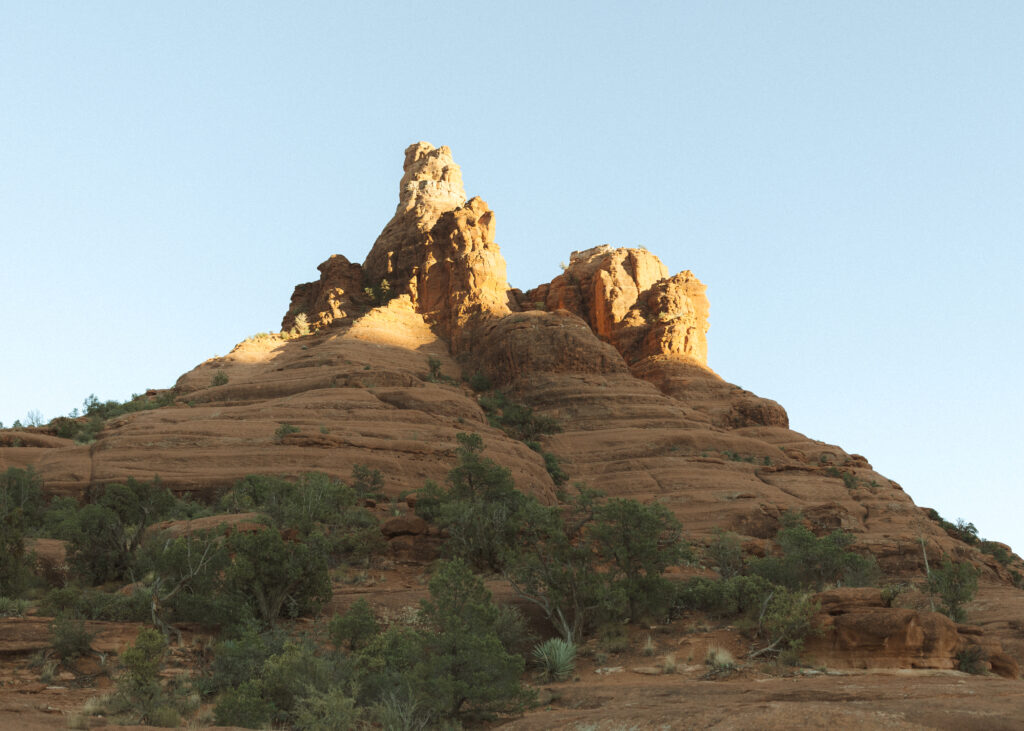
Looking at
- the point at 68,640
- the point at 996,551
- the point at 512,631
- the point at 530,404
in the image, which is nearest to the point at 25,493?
the point at 68,640

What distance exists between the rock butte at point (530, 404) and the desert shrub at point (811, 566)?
13.2 ft

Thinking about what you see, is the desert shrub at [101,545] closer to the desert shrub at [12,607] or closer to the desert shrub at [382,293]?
the desert shrub at [12,607]

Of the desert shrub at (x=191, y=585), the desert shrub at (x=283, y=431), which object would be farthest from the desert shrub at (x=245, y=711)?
the desert shrub at (x=283, y=431)

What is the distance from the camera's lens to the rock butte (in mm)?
36625

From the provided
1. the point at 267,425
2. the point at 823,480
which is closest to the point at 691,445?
the point at 823,480

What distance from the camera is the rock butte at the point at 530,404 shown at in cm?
3662

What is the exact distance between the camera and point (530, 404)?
184 feet

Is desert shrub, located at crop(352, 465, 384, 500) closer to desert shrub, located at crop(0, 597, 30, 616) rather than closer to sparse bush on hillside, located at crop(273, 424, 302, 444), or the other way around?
sparse bush on hillside, located at crop(273, 424, 302, 444)

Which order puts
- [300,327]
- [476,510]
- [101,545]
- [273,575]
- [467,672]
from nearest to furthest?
[467,672] → [273,575] → [101,545] → [476,510] → [300,327]

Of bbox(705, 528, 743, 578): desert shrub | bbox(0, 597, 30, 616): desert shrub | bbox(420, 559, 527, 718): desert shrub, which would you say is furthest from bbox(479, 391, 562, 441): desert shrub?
bbox(420, 559, 527, 718): desert shrub

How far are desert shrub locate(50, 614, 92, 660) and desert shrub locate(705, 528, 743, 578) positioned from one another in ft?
67.5

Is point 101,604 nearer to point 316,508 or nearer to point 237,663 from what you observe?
point 237,663

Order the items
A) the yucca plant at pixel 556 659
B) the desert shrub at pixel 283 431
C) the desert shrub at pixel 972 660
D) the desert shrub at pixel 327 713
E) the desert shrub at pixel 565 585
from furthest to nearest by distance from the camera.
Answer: the desert shrub at pixel 283 431 → the desert shrub at pixel 565 585 → the yucca plant at pixel 556 659 → the desert shrub at pixel 972 660 → the desert shrub at pixel 327 713

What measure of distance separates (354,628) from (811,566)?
16.8m
